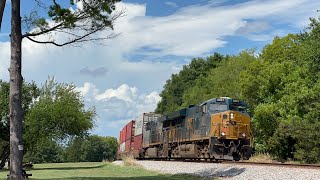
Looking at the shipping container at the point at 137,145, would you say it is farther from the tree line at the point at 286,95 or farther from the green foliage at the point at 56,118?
the tree line at the point at 286,95

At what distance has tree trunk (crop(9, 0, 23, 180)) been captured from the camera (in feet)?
47.1

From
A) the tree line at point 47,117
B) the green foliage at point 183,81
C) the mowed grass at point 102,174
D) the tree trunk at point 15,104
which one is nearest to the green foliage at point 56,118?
the tree line at point 47,117

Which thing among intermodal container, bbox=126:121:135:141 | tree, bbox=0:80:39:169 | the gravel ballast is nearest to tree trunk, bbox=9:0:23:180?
the gravel ballast

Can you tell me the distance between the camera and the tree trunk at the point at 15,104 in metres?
14.4

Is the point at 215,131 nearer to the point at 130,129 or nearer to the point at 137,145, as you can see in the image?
the point at 137,145

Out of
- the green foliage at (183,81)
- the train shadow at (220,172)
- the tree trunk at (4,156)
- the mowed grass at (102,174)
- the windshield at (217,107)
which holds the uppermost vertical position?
the green foliage at (183,81)

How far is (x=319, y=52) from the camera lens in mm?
36281

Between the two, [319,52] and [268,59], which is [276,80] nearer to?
[319,52]

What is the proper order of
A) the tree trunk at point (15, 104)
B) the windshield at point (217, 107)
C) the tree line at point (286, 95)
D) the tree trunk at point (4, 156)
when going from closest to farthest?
the tree trunk at point (15, 104)
the windshield at point (217, 107)
the tree line at point (286, 95)
the tree trunk at point (4, 156)

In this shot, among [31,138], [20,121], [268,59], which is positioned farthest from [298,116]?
[20,121]

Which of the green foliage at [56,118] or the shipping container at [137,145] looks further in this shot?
the shipping container at [137,145]

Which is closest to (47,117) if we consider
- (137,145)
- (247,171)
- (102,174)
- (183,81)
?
(137,145)

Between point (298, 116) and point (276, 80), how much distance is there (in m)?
6.92

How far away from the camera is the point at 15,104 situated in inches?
565
